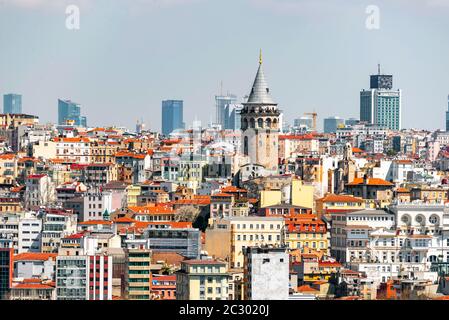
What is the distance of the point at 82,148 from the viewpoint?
4050cm

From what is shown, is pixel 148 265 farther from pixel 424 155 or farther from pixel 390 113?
pixel 390 113

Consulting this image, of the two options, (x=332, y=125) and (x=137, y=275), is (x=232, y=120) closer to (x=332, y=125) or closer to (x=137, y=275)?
(x=332, y=125)

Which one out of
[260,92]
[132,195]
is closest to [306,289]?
[132,195]

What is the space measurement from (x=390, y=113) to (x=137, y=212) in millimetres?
33308

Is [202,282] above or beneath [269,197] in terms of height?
beneath

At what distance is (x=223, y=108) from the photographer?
35.2m

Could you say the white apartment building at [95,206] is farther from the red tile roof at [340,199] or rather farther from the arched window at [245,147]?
the arched window at [245,147]

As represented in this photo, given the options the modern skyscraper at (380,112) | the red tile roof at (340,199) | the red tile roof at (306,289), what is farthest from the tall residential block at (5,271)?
the modern skyscraper at (380,112)

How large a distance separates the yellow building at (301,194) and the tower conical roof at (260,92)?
4.06 meters

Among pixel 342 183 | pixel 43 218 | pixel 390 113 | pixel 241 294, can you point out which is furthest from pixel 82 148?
pixel 241 294

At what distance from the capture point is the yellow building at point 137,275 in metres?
17.3

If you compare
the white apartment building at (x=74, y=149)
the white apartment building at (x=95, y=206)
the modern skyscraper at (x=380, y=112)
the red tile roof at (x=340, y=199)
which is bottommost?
the white apartment building at (x=95, y=206)

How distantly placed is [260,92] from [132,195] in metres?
3.54
